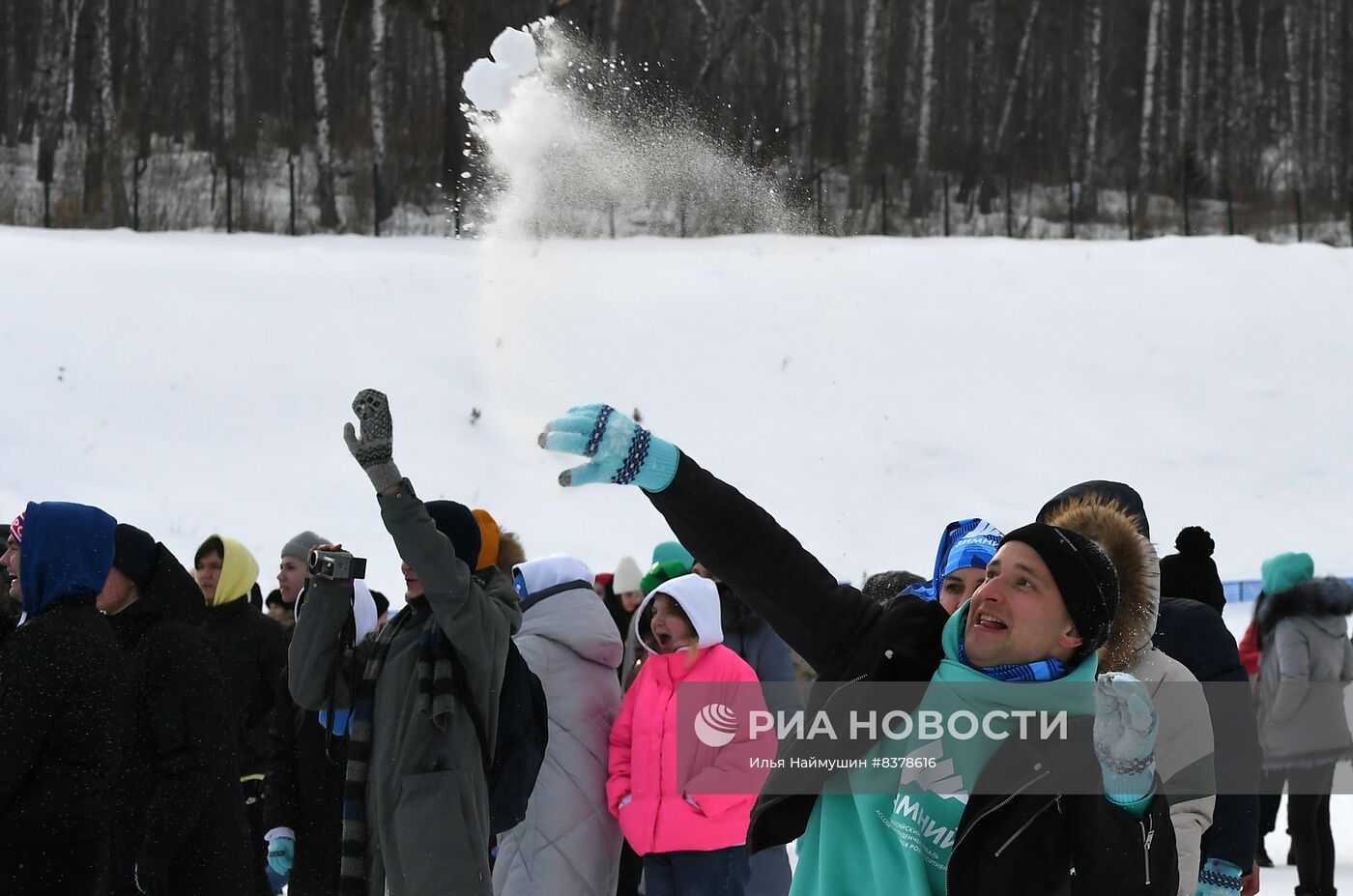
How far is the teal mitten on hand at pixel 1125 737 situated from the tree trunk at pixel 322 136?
1996 cm

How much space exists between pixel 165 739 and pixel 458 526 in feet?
3.10

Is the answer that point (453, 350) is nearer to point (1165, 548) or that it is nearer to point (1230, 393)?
point (1165, 548)

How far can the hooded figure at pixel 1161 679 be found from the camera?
129 inches

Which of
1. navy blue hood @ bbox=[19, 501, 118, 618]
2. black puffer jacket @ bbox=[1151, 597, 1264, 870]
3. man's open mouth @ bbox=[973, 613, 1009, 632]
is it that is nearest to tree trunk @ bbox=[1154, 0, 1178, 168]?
black puffer jacket @ bbox=[1151, 597, 1264, 870]

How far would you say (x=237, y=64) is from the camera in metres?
31.1

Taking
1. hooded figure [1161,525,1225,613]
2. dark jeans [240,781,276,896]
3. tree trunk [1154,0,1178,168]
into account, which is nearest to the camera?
hooded figure [1161,525,1225,613]

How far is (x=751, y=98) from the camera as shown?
92.5 ft

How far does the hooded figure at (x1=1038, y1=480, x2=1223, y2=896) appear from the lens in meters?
3.28

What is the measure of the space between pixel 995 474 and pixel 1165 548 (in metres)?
2.05

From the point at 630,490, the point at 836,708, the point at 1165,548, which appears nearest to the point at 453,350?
the point at 630,490

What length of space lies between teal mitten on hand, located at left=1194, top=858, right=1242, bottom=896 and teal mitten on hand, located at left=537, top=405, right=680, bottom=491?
2.15 m

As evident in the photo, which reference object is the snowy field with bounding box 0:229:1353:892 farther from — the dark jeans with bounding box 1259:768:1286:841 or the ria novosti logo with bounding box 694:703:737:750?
the ria novosti logo with bounding box 694:703:737:750

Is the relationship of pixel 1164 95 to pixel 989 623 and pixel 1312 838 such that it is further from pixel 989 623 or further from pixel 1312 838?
pixel 989 623

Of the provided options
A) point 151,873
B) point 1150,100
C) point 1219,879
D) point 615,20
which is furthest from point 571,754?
point 1150,100
